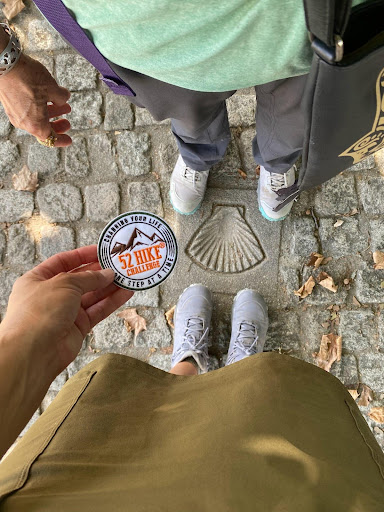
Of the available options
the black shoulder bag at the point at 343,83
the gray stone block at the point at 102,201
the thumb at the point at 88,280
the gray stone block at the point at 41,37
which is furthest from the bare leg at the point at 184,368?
the gray stone block at the point at 41,37

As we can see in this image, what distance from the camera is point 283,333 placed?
9.23ft

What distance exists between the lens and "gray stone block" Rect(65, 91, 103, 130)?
306 cm

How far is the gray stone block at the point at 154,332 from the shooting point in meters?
2.90

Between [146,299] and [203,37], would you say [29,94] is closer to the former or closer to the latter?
[203,37]

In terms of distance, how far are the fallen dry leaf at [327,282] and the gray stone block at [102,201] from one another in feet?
4.84

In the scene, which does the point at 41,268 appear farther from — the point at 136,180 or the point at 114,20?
the point at 136,180

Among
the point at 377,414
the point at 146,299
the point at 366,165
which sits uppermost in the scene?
the point at 366,165

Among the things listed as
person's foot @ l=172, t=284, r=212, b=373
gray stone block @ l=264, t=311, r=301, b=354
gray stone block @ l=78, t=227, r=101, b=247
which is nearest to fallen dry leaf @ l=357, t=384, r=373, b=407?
gray stone block @ l=264, t=311, r=301, b=354

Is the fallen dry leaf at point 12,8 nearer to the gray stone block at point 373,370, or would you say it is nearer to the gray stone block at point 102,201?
the gray stone block at point 102,201

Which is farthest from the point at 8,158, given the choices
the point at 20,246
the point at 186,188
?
the point at 186,188

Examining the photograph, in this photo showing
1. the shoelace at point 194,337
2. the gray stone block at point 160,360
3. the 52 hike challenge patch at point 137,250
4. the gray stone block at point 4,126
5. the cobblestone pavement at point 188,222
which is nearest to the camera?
the 52 hike challenge patch at point 137,250

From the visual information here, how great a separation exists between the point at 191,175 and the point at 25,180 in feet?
4.11

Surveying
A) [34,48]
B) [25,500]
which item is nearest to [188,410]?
[25,500]

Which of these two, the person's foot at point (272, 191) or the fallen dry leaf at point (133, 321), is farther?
the fallen dry leaf at point (133, 321)
